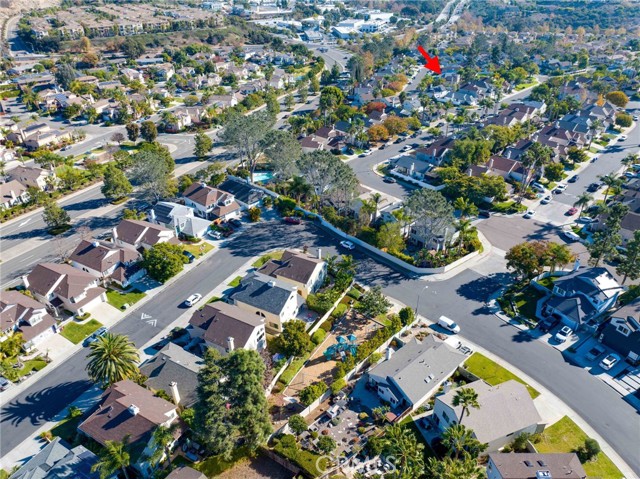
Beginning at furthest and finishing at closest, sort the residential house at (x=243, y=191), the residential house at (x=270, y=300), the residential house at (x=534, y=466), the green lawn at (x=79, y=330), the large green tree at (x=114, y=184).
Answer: the residential house at (x=243, y=191)
the large green tree at (x=114, y=184)
the green lawn at (x=79, y=330)
the residential house at (x=270, y=300)
the residential house at (x=534, y=466)

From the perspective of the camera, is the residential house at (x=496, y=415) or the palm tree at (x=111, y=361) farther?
the palm tree at (x=111, y=361)

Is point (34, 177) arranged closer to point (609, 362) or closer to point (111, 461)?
point (111, 461)

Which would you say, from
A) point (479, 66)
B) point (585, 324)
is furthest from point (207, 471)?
point (479, 66)

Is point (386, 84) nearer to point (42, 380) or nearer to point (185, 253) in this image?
point (185, 253)

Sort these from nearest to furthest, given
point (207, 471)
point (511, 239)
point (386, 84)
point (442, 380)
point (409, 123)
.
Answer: point (207, 471), point (442, 380), point (511, 239), point (409, 123), point (386, 84)

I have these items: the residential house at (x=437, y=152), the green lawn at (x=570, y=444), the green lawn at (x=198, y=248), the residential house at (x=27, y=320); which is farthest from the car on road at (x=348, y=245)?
the residential house at (x=27, y=320)

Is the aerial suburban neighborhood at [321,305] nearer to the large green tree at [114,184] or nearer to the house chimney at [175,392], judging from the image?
the house chimney at [175,392]
